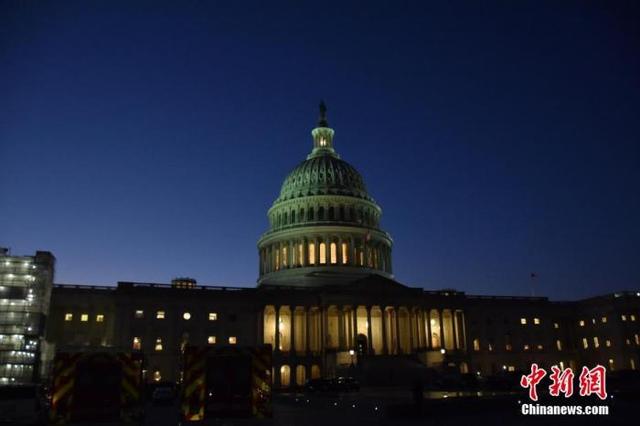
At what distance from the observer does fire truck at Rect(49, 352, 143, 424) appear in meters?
20.5

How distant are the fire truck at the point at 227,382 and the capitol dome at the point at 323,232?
3765 inches

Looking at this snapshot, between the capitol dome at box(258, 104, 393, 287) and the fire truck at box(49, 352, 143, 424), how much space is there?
9647 cm

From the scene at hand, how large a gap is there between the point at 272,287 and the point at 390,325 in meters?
24.2

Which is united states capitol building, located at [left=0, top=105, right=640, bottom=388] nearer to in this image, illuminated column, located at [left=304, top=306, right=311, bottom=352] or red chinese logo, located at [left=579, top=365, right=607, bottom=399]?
illuminated column, located at [left=304, top=306, right=311, bottom=352]

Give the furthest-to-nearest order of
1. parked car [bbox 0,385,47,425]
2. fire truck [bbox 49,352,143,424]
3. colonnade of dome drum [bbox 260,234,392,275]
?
colonnade of dome drum [bbox 260,234,392,275] < parked car [bbox 0,385,47,425] < fire truck [bbox 49,352,143,424]

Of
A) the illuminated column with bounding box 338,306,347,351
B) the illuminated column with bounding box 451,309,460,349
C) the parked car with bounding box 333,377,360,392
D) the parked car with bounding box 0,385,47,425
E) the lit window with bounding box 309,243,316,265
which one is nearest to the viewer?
the parked car with bounding box 0,385,47,425

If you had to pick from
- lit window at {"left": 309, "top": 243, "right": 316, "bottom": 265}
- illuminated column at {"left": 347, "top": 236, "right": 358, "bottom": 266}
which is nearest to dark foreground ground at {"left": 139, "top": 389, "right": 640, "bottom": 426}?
lit window at {"left": 309, "top": 243, "right": 316, "bottom": 265}

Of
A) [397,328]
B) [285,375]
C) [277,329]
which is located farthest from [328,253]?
[285,375]

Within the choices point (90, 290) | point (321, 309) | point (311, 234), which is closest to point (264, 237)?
point (311, 234)

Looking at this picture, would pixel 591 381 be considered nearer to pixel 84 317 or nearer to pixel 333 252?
pixel 84 317

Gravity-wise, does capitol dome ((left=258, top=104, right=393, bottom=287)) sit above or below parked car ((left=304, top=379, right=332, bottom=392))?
above

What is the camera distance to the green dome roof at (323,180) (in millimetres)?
134375

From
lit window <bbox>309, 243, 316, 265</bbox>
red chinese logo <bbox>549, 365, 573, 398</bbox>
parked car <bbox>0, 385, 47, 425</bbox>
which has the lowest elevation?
parked car <bbox>0, 385, 47, 425</bbox>

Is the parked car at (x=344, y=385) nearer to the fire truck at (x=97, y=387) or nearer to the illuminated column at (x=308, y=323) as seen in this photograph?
the illuminated column at (x=308, y=323)
